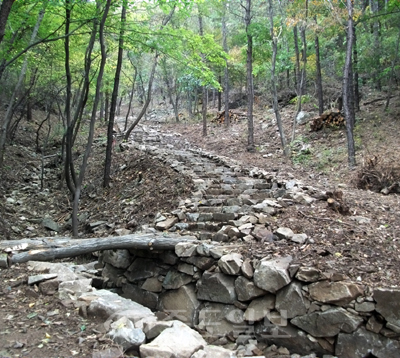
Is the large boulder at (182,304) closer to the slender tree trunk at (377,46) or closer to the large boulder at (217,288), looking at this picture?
the large boulder at (217,288)

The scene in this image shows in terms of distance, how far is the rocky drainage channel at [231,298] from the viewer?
3248 millimetres

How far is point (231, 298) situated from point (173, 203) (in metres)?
2.76

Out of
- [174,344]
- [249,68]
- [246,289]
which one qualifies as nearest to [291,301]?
[246,289]

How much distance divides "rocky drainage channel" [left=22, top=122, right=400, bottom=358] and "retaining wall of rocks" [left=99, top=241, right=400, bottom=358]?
10mm

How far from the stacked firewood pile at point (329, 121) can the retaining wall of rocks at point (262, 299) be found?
10357 millimetres

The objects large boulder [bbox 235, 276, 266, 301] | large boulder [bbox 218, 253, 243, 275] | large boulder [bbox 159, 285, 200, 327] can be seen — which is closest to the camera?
large boulder [bbox 235, 276, 266, 301]

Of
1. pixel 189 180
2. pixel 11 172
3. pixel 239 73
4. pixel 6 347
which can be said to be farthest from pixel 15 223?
pixel 239 73

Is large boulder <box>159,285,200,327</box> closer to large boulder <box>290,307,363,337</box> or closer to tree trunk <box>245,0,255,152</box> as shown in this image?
large boulder <box>290,307,363,337</box>

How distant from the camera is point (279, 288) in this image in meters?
3.83

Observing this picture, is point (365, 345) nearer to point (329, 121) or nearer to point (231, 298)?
point (231, 298)

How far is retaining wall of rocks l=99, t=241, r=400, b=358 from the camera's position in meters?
3.34

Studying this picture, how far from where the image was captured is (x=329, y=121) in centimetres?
1319

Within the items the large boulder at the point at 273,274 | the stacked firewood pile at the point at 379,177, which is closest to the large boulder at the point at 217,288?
the large boulder at the point at 273,274

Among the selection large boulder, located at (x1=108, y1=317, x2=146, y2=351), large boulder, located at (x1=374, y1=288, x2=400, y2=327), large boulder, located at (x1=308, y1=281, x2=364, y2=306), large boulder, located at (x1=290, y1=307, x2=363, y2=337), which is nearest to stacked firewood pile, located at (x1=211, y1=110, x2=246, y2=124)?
large boulder, located at (x1=308, y1=281, x2=364, y2=306)
